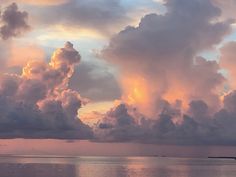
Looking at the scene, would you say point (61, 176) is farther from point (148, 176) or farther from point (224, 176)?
point (224, 176)

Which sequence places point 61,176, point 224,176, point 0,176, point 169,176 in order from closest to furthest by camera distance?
point 0,176 < point 61,176 < point 169,176 < point 224,176

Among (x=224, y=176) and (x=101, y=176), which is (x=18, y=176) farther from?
(x=224, y=176)

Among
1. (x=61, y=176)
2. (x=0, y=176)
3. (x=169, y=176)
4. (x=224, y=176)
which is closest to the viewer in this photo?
(x=0, y=176)

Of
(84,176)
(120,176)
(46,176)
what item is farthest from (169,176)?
(46,176)

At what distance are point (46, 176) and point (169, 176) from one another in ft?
145

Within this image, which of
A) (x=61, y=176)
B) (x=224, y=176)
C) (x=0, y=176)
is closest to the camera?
(x=0, y=176)

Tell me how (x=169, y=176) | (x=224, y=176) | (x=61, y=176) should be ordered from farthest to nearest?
(x=224, y=176)
(x=169, y=176)
(x=61, y=176)

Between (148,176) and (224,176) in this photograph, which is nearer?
(148,176)

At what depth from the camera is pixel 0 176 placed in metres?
140

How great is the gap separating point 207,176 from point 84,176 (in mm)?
46899

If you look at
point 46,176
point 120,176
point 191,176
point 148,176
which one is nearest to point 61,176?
point 46,176

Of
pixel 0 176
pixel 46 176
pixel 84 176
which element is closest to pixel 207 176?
pixel 84 176

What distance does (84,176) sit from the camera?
152m

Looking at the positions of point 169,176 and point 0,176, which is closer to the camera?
point 0,176
